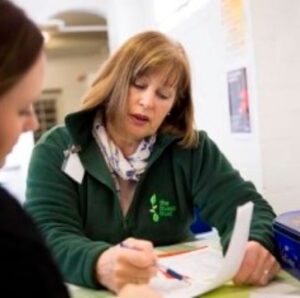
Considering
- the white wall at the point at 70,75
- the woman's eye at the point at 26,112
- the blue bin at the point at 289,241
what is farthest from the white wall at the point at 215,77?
the white wall at the point at 70,75

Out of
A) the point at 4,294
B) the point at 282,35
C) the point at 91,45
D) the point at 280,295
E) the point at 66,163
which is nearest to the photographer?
the point at 4,294

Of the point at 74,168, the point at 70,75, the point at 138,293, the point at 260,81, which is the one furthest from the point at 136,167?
the point at 70,75

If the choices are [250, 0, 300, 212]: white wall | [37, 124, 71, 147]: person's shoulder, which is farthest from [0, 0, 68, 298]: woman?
[250, 0, 300, 212]: white wall

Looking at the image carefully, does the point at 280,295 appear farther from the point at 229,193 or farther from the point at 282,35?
the point at 282,35

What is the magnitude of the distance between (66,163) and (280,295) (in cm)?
59

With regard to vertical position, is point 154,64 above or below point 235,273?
above

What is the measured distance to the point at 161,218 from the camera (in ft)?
4.35

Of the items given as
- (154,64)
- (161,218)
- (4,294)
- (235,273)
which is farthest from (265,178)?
(4,294)

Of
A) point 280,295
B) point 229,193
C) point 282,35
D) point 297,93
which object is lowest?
point 280,295

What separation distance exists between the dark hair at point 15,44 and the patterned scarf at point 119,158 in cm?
72

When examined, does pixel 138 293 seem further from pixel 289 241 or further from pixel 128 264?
pixel 289 241

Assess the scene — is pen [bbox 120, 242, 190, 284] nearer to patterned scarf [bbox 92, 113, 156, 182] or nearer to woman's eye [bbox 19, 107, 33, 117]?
patterned scarf [bbox 92, 113, 156, 182]

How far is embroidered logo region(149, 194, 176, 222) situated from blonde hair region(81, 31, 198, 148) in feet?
0.54

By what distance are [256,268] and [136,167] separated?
0.42 metres
